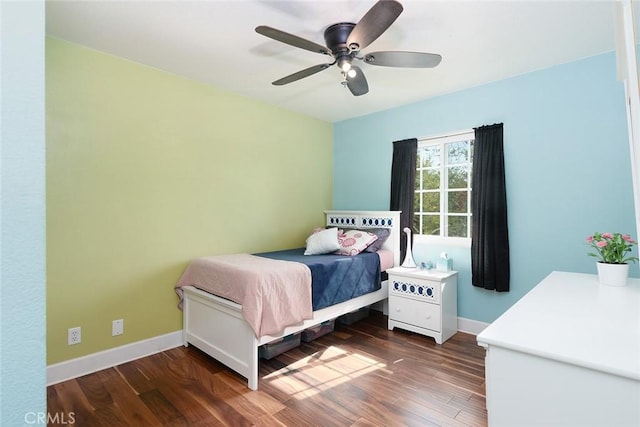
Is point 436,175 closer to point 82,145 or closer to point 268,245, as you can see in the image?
point 268,245

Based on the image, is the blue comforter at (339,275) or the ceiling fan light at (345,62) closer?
the ceiling fan light at (345,62)

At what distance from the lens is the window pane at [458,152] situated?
320 cm

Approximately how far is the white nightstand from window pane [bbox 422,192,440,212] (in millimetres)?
720

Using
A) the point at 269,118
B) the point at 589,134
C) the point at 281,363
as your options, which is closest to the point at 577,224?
the point at 589,134

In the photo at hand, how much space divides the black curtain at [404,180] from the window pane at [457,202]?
40 cm

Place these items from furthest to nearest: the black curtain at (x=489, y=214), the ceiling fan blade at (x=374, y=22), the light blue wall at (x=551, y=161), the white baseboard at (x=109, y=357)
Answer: the black curtain at (x=489, y=214) < the light blue wall at (x=551, y=161) < the white baseboard at (x=109, y=357) < the ceiling fan blade at (x=374, y=22)

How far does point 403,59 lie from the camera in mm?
1920

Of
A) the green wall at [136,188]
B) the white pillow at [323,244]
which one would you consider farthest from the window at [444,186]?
the green wall at [136,188]

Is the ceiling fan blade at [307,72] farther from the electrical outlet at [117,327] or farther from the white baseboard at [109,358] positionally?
the white baseboard at [109,358]

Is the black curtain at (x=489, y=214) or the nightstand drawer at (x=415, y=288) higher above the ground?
the black curtain at (x=489, y=214)

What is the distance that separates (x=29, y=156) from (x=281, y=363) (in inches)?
92.5

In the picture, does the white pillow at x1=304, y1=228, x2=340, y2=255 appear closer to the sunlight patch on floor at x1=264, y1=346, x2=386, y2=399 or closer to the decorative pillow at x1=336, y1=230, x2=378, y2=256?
the decorative pillow at x1=336, y1=230, x2=378, y2=256

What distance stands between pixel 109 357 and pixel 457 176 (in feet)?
11.8

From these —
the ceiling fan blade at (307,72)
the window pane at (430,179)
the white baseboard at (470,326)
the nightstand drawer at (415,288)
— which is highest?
the ceiling fan blade at (307,72)
